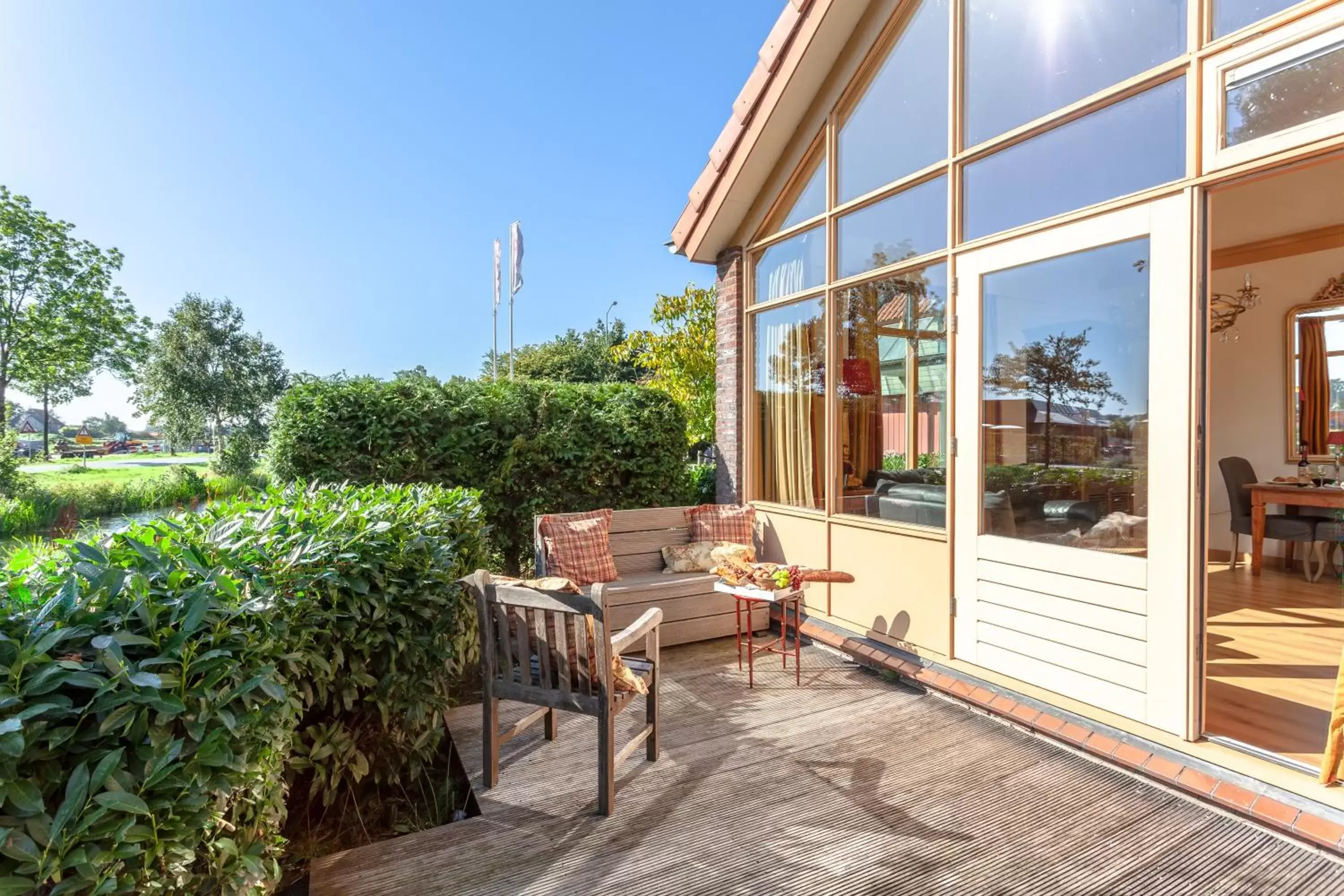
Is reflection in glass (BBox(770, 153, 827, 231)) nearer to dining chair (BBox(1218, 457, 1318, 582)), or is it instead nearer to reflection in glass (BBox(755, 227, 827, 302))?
reflection in glass (BBox(755, 227, 827, 302))

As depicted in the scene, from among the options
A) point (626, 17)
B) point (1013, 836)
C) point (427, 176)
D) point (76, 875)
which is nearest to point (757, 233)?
point (1013, 836)

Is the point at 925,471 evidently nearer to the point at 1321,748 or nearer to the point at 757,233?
the point at 1321,748

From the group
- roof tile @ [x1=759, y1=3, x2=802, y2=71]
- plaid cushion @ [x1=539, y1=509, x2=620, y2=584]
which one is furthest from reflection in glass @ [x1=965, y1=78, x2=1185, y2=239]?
plaid cushion @ [x1=539, y1=509, x2=620, y2=584]

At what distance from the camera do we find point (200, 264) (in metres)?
32.8

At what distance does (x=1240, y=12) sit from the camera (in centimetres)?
266

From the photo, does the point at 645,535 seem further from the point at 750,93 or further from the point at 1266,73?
the point at 1266,73

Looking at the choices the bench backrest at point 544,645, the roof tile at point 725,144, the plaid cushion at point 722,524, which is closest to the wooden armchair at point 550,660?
the bench backrest at point 544,645

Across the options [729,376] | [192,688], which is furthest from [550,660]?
[729,376]

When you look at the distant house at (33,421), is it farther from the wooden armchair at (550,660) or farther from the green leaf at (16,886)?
the green leaf at (16,886)

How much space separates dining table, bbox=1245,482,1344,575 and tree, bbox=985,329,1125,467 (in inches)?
153

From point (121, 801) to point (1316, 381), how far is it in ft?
30.8

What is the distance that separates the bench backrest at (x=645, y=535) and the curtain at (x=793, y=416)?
2.81 ft

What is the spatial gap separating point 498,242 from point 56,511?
508 inches

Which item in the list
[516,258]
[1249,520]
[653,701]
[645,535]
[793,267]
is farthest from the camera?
[516,258]
